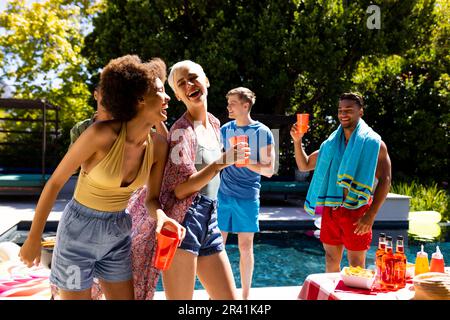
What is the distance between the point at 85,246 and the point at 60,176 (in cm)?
31

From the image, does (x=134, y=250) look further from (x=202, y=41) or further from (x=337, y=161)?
(x=202, y=41)

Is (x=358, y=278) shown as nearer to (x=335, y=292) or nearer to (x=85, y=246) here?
(x=335, y=292)

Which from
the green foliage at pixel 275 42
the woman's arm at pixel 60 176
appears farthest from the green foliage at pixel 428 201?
the woman's arm at pixel 60 176

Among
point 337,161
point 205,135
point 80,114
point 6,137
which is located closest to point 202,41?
point 80,114

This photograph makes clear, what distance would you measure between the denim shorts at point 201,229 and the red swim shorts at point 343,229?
140 cm

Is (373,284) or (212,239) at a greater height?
(212,239)

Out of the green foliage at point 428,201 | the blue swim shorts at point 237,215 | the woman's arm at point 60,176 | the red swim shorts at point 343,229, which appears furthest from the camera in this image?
the green foliage at point 428,201

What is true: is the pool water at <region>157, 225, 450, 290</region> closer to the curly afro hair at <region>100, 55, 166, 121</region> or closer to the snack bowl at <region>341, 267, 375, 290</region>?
the snack bowl at <region>341, 267, 375, 290</region>

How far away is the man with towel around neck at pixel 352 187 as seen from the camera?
11.0 feet

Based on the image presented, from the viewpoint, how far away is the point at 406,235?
8508 millimetres

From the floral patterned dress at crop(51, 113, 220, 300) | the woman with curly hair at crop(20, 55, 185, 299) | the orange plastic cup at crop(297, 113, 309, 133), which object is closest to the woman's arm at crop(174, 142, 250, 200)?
the floral patterned dress at crop(51, 113, 220, 300)

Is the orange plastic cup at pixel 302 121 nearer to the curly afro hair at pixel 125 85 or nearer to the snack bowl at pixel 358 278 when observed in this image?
the snack bowl at pixel 358 278

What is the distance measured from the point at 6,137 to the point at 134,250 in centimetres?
1458
